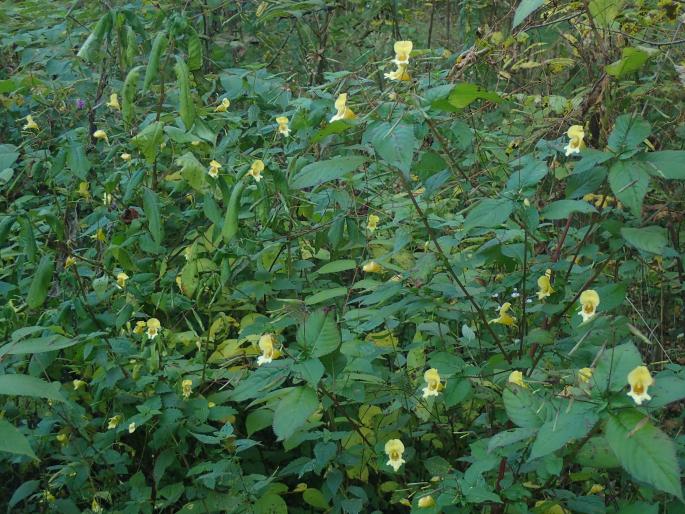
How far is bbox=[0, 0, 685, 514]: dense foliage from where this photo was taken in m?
1.49

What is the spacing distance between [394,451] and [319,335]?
0.52m

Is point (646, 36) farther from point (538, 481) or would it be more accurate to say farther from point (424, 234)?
point (538, 481)

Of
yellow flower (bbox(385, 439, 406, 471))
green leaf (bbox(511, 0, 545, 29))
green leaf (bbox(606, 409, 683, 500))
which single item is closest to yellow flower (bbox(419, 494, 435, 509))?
yellow flower (bbox(385, 439, 406, 471))

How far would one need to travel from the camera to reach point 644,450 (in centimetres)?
116

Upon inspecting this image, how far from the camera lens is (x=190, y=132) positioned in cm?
229

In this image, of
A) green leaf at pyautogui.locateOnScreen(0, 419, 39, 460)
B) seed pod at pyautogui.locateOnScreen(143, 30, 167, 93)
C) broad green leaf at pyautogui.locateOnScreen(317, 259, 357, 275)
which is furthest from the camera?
broad green leaf at pyautogui.locateOnScreen(317, 259, 357, 275)

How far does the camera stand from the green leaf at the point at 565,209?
151 centimetres

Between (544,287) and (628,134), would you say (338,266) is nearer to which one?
Result: (544,287)

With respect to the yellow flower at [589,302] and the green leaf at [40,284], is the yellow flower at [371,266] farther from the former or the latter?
the green leaf at [40,284]

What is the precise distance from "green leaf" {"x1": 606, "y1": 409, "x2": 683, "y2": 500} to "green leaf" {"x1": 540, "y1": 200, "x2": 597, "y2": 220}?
1.40 ft

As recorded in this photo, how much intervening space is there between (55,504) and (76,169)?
100cm

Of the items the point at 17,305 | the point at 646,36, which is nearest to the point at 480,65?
the point at 646,36

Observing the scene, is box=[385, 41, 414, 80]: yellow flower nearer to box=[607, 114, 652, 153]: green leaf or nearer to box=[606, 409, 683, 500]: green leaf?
box=[607, 114, 652, 153]: green leaf

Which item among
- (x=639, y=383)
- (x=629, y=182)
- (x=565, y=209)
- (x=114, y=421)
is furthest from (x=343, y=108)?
(x=114, y=421)
